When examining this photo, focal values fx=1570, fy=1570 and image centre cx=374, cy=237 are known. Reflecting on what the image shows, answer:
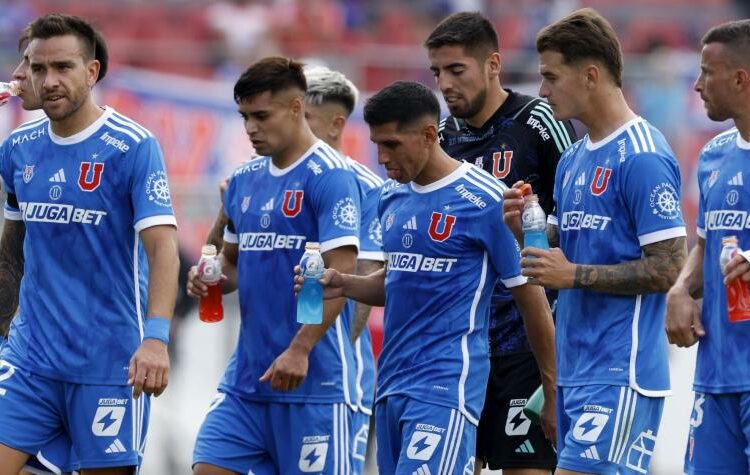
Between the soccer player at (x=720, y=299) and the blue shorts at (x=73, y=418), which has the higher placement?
the soccer player at (x=720, y=299)

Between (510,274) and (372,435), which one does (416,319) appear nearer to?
(510,274)

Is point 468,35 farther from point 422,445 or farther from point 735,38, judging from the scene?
point 422,445

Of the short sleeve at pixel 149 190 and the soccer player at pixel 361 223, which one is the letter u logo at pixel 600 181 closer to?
the soccer player at pixel 361 223

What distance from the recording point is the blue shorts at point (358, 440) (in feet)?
27.5

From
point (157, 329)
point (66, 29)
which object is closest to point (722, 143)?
point (157, 329)

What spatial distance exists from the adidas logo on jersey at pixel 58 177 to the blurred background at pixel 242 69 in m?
6.43

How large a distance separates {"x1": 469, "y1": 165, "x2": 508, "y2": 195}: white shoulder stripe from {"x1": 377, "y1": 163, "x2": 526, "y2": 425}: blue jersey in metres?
0.01

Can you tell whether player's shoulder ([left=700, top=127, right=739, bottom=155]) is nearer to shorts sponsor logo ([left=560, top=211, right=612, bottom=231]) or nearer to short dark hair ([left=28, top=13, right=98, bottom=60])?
shorts sponsor logo ([left=560, top=211, right=612, bottom=231])

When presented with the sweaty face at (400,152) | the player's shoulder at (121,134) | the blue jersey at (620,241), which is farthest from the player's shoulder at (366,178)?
the blue jersey at (620,241)

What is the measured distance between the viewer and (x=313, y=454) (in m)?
7.89

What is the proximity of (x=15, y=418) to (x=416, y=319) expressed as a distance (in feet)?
6.40

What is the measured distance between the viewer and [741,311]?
6500mm

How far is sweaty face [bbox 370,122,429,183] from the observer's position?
7445 mm

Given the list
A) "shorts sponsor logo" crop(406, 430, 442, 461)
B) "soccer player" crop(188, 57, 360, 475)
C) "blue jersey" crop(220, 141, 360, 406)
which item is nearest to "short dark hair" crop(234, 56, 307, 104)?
"soccer player" crop(188, 57, 360, 475)
